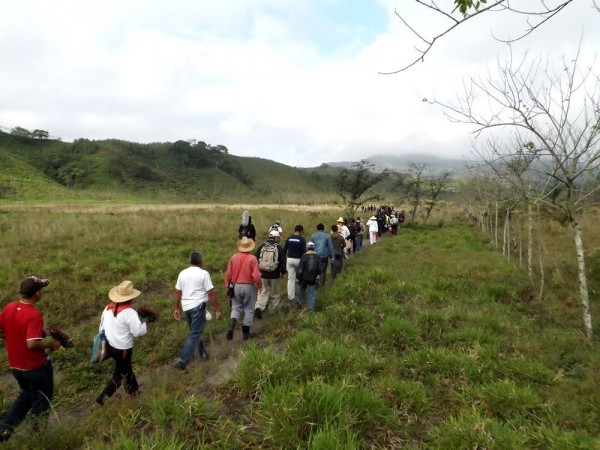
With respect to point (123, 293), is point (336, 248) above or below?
below

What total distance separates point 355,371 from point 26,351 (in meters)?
3.75

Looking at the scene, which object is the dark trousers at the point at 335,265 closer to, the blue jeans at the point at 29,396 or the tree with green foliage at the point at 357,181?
the blue jeans at the point at 29,396

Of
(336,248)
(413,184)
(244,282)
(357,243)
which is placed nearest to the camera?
(244,282)

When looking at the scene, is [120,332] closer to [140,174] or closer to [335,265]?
[335,265]

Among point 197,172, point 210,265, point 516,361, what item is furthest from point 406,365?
point 197,172

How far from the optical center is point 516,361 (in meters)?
4.61

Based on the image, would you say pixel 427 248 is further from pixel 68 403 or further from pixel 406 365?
pixel 68 403

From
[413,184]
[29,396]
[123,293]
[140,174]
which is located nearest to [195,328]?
[123,293]

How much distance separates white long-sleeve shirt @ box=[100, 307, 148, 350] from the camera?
4.26m

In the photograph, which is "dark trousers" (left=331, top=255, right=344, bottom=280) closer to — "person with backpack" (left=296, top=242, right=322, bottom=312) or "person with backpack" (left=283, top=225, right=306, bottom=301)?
"person with backpack" (left=283, top=225, right=306, bottom=301)

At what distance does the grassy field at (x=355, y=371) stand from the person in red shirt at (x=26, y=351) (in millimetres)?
249

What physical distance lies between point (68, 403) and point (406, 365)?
4.71 meters

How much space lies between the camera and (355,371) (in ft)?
13.8

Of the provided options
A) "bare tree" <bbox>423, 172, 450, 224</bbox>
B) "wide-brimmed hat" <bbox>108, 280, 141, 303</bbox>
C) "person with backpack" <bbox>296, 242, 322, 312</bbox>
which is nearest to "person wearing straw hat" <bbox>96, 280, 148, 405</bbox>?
"wide-brimmed hat" <bbox>108, 280, 141, 303</bbox>
